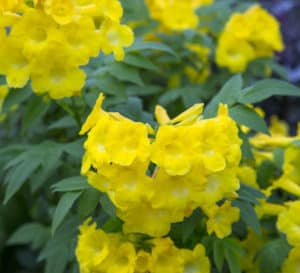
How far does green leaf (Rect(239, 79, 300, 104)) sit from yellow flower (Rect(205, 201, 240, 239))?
29 cm

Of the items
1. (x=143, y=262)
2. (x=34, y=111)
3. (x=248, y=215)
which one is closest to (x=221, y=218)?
(x=248, y=215)

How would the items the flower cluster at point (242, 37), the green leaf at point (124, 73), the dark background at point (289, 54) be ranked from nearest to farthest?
the green leaf at point (124, 73), the flower cluster at point (242, 37), the dark background at point (289, 54)

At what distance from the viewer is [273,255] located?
195 centimetres

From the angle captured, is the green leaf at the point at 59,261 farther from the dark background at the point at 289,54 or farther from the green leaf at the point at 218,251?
the dark background at the point at 289,54

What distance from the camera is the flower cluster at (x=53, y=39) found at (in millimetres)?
1757

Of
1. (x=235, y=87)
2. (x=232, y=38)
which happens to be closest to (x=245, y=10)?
(x=232, y=38)

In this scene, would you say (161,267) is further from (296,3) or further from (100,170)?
(296,3)

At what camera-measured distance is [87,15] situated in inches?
72.1

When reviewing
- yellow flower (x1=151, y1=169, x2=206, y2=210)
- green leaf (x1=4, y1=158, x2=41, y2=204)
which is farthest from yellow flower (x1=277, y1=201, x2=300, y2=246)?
green leaf (x1=4, y1=158, x2=41, y2=204)

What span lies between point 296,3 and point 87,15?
113 inches

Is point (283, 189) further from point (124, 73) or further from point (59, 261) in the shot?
point (59, 261)

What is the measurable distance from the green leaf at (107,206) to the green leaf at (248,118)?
1.29ft

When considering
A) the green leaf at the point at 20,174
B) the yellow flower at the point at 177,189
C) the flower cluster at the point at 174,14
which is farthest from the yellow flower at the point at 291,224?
the flower cluster at the point at 174,14

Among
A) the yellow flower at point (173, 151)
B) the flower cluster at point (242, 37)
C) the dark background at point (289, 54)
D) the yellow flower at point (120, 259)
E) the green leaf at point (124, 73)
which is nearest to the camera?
the yellow flower at point (173, 151)
